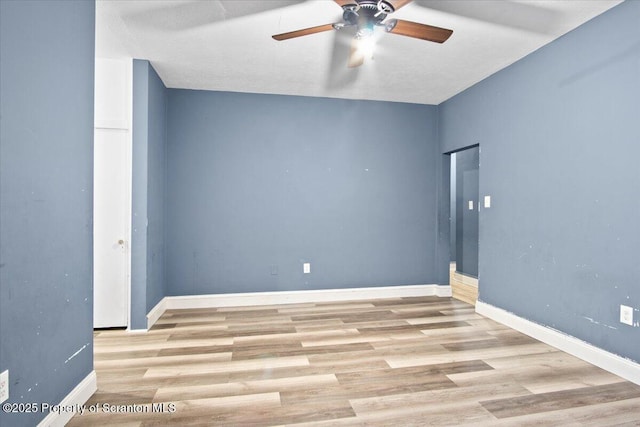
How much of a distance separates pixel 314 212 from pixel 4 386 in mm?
3285

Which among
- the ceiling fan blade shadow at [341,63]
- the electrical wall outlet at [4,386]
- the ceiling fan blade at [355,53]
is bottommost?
the electrical wall outlet at [4,386]

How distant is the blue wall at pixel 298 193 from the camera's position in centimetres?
408

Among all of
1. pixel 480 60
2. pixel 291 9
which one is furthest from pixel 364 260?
pixel 291 9

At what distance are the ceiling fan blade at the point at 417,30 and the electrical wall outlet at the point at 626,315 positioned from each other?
221 centimetres

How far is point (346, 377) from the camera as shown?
232cm

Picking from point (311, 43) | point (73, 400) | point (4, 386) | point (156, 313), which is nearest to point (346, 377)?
point (73, 400)

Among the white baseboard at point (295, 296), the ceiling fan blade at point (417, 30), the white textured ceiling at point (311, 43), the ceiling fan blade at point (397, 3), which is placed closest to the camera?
the ceiling fan blade at point (397, 3)

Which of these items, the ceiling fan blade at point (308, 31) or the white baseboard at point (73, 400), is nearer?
the white baseboard at point (73, 400)

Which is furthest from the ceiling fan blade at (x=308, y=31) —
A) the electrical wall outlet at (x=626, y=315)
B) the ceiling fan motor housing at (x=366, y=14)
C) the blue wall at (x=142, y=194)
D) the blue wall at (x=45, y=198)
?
the electrical wall outlet at (x=626, y=315)

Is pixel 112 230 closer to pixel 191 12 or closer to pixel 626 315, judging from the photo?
pixel 191 12

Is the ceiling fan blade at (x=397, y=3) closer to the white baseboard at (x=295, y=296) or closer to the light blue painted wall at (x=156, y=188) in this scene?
the light blue painted wall at (x=156, y=188)

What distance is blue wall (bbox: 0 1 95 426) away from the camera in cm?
141

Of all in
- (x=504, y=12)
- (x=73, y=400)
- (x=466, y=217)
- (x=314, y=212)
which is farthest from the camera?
(x=466, y=217)

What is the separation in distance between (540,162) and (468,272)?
127 inches
